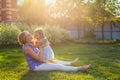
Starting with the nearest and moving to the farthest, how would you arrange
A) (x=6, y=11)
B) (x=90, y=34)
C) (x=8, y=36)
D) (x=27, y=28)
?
1. (x=8, y=36)
2. (x=27, y=28)
3. (x=90, y=34)
4. (x=6, y=11)

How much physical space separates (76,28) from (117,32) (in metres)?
4.05

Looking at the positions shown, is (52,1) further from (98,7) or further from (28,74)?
(28,74)

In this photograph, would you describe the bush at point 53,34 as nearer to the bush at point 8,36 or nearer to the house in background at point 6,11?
the bush at point 8,36

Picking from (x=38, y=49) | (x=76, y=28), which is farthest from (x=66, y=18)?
(x=38, y=49)

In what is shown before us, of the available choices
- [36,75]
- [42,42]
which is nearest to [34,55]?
[42,42]

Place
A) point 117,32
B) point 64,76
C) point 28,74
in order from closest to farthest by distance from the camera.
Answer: point 64,76 → point 28,74 → point 117,32

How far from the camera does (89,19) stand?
31594mm

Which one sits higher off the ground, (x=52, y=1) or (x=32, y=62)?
(x=52, y=1)

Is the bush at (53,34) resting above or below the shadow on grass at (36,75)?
above

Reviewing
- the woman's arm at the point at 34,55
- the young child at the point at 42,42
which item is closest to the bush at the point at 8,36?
the young child at the point at 42,42

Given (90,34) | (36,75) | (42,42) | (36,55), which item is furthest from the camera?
(90,34)

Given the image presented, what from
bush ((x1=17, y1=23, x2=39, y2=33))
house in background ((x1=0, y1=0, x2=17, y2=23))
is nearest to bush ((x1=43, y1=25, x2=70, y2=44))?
bush ((x1=17, y1=23, x2=39, y2=33))

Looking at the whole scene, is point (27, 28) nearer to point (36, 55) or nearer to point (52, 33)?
point (52, 33)

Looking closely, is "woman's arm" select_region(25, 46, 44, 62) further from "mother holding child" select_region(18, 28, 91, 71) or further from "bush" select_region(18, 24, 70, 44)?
"bush" select_region(18, 24, 70, 44)
